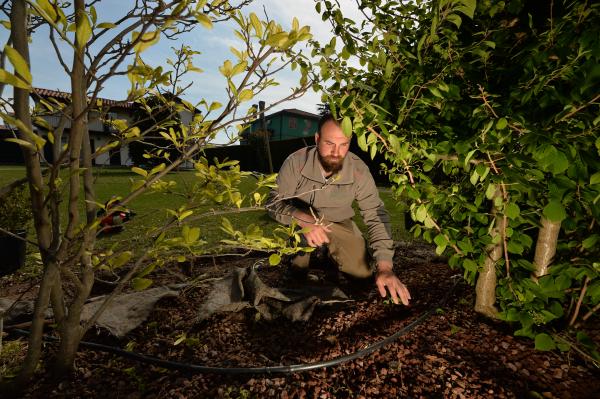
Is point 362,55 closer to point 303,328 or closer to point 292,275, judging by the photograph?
point 303,328

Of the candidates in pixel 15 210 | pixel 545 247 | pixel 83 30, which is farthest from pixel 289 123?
pixel 83 30

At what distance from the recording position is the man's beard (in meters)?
3.23

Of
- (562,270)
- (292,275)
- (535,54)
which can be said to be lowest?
(292,275)

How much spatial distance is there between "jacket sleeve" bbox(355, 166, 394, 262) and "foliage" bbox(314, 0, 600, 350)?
76 centimetres

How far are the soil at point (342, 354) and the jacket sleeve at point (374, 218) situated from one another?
0.48m

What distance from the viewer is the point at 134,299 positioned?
2.29m

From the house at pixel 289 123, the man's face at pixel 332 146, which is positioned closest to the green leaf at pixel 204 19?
the man's face at pixel 332 146

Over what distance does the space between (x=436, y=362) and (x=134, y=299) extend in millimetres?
2110

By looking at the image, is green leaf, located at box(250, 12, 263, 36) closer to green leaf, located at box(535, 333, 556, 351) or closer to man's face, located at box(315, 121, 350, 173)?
green leaf, located at box(535, 333, 556, 351)

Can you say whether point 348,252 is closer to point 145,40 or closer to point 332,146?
point 332,146

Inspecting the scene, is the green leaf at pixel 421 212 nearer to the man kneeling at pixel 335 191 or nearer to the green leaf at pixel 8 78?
the man kneeling at pixel 335 191

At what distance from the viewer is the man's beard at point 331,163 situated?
323 cm

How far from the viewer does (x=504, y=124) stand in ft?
3.76

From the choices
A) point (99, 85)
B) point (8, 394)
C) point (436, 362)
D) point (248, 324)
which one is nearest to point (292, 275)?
point (248, 324)
